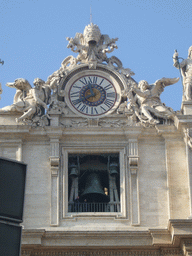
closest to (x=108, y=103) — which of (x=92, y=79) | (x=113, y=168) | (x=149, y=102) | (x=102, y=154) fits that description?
(x=92, y=79)

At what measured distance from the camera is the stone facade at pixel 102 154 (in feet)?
52.4

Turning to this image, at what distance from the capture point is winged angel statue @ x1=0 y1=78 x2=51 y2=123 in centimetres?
1800

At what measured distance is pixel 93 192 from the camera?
17.2 meters

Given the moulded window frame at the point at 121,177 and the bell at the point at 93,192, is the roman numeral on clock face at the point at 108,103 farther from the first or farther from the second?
the bell at the point at 93,192

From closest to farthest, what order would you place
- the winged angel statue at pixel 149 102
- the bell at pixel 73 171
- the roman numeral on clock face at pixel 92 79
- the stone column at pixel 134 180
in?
the stone column at pixel 134 180 < the bell at pixel 73 171 < the winged angel statue at pixel 149 102 < the roman numeral on clock face at pixel 92 79

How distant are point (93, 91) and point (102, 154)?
2029 millimetres

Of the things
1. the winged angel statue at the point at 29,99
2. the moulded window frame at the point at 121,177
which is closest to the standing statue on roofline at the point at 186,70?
the moulded window frame at the point at 121,177

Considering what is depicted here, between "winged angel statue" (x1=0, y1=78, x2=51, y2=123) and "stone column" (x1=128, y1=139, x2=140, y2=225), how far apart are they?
277cm

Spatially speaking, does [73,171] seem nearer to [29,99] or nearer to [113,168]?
[113,168]

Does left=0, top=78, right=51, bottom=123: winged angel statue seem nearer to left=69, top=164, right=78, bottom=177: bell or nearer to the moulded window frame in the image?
the moulded window frame

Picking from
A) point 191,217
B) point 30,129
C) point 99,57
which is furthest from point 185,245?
point 99,57

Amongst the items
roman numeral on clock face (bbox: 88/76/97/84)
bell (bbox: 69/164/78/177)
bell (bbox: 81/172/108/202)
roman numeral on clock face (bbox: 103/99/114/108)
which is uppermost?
roman numeral on clock face (bbox: 88/76/97/84)

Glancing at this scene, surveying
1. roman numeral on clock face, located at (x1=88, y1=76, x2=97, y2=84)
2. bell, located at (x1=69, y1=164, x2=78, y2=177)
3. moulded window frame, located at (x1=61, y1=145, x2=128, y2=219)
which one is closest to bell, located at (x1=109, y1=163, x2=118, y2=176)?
moulded window frame, located at (x1=61, y1=145, x2=128, y2=219)

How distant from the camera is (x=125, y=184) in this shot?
1717 cm
